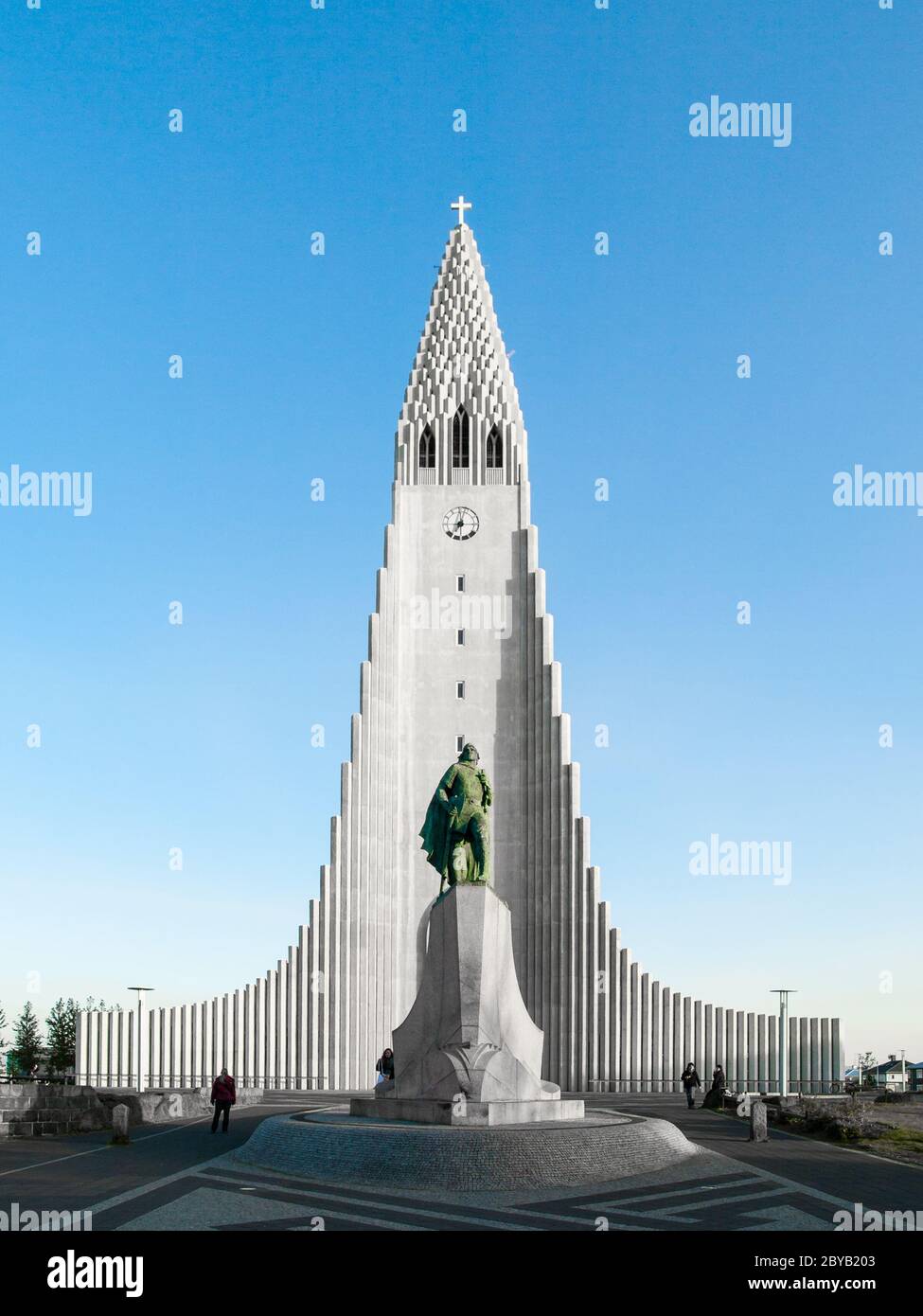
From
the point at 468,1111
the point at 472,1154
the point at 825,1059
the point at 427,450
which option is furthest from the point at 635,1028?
the point at 472,1154

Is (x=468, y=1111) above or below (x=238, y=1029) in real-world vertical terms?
above

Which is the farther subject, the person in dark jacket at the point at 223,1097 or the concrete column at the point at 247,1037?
the concrete column at the point at 247,1037

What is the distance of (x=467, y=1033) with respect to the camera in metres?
20.0

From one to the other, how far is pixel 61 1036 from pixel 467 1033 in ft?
194

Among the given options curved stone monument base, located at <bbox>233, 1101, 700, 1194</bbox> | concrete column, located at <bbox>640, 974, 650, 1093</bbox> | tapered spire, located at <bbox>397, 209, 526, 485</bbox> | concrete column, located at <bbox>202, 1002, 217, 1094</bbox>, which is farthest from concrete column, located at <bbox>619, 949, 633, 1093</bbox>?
curved stone monument base, located at <bbox>233, 1101, 700, 1194</bbox>

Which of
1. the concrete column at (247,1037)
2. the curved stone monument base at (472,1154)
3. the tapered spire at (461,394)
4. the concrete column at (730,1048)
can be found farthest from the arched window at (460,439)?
the curved stone monument base at (472,1154)

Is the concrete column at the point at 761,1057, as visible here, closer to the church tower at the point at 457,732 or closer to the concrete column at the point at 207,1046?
the church tower at the point at 457,732

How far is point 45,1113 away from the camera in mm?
25359

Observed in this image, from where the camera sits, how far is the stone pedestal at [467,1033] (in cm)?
1955

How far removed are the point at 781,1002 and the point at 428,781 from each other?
1543 cm

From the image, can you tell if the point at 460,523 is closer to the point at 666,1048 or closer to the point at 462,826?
the point at 666,1048

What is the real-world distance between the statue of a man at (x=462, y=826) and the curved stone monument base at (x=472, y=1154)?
13.8 feet
